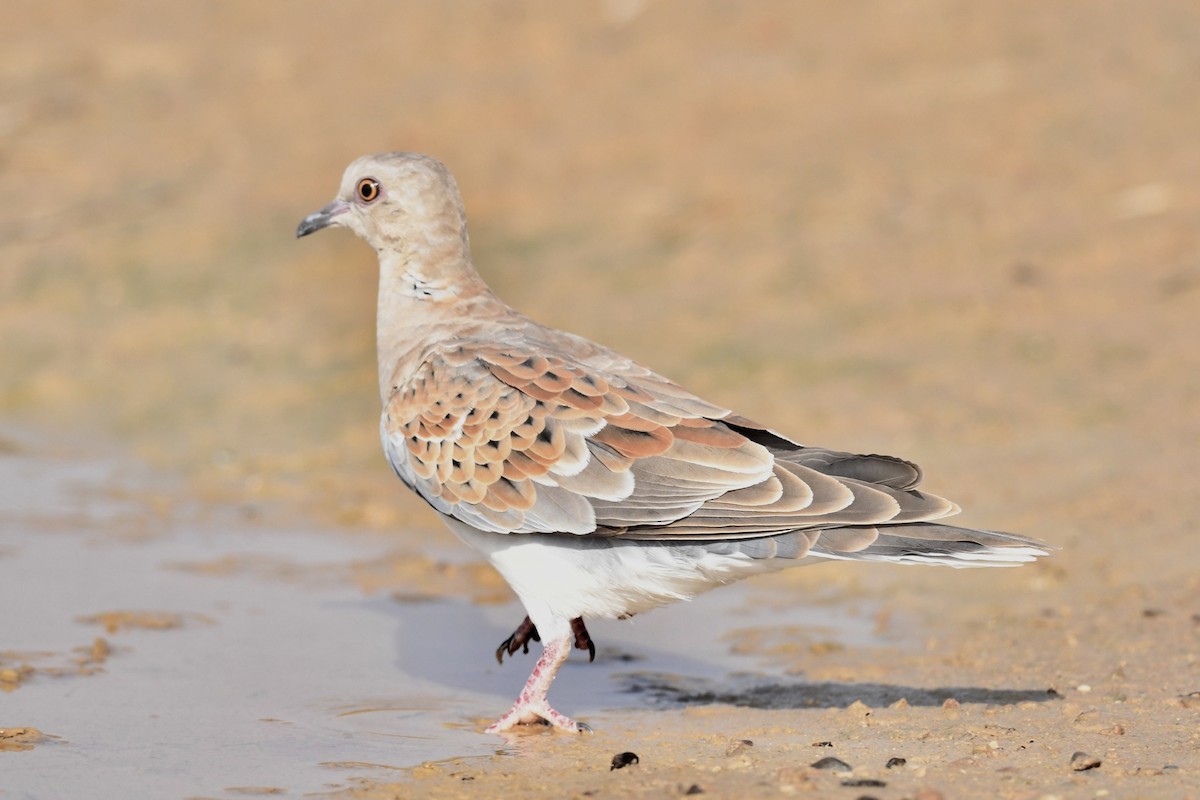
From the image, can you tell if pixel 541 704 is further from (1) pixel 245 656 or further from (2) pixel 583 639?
(1) pixel 245 656

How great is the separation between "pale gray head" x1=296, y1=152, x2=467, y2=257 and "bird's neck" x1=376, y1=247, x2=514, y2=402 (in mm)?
53

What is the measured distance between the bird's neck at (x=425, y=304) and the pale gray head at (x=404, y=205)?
5 cm

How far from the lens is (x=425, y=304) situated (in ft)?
20.9

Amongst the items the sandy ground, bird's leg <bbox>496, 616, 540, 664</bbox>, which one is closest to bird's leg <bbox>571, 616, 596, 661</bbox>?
bird's leg <bbox>496, 616, 540, 664</bbox>

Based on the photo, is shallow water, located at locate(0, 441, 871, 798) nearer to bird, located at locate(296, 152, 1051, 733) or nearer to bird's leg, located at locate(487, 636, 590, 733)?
bird's leg, located at locate(487, 636, 590, 733)

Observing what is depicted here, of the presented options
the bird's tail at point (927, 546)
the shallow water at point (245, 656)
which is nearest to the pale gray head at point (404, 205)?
the shallow water at point (245, 656)

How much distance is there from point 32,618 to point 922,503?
348 centimetres

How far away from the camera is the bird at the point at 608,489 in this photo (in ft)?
16.7

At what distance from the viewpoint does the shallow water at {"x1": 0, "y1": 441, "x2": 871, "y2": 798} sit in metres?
4.94

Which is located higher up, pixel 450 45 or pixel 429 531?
pixel 450 45

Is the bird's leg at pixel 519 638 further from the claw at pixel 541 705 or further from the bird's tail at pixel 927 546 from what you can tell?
the bird's tail at pixel 927 546

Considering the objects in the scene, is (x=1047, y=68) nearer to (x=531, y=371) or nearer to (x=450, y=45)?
(x=450, y=45)

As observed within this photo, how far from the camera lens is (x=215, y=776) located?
4.76 meters

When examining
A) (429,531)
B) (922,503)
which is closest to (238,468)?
(429,531)
